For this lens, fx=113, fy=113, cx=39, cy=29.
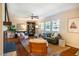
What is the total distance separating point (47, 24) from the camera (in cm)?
186

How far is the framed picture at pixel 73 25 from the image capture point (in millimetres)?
1771

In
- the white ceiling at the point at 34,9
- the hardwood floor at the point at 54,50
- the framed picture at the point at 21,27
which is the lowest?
the hardwood floor at the point at 54,50

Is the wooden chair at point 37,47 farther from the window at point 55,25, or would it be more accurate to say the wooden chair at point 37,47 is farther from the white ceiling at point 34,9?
the white ceiling at point 34,9

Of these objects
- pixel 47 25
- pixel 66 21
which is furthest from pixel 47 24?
Result: pixel 66 21

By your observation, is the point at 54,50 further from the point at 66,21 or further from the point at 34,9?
the point at 34,9

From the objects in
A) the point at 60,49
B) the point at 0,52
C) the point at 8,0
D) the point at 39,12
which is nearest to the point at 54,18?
the point at 39,12

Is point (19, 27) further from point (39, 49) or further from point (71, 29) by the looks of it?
point (71, 29)

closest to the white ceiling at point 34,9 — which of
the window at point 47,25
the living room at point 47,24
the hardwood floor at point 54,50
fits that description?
the living room at point 47,24

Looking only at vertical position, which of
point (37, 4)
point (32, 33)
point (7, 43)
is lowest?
point (7, 43)

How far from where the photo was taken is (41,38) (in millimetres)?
1830

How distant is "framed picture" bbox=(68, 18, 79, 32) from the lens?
1.77 metres

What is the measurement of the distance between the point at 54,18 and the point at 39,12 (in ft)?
0.90

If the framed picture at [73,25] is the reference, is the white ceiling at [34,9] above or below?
above

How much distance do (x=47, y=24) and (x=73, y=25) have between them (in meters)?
0.45
